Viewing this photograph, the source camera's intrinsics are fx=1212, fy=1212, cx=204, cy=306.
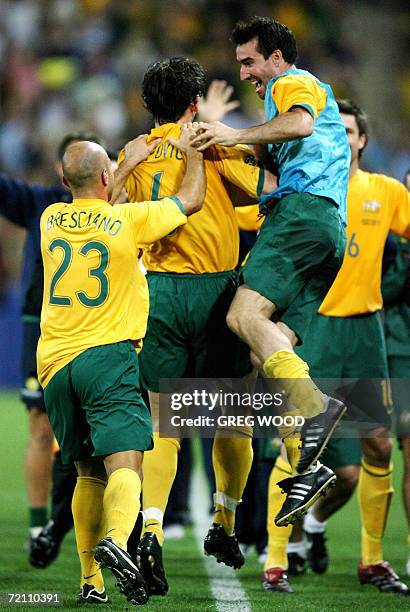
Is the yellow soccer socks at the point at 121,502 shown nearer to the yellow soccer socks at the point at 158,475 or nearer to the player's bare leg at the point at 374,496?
the yellow soccer socks at the point at 158,475

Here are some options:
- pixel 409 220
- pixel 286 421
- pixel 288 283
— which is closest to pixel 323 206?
pixel 288 283

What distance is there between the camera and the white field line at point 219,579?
5.88 metres

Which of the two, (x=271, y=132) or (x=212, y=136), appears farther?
(x=212, y=136)

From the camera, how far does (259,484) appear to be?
25.3 ft

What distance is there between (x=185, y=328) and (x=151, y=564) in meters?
1.16

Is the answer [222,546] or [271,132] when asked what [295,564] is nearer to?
[222,546]

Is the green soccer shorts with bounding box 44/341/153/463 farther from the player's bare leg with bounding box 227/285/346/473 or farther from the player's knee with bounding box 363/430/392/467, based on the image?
the player's knee with bounding box 363/430/392/467

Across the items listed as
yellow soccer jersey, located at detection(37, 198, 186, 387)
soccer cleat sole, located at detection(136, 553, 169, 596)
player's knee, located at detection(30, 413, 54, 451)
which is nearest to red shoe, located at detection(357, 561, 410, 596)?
soccer cleat sole, located at detection(136, 553, 169, 596)

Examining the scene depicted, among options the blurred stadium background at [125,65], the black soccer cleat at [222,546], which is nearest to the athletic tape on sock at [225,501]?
the black soccer cleat at [222,546]

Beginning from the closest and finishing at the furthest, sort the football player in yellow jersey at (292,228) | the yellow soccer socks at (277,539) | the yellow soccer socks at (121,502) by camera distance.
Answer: the yellow soccer socks at (121,502)
the football player in yellow jersey at (292,228)
the yellow soccer socks at (277,539)

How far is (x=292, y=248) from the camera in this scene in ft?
18.6

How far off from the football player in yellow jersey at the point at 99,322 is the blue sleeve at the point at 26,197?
7.61ft

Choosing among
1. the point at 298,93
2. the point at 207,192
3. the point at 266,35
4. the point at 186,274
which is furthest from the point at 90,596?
the point at 266,35

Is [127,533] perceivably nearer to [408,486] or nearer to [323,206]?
[323,206]
